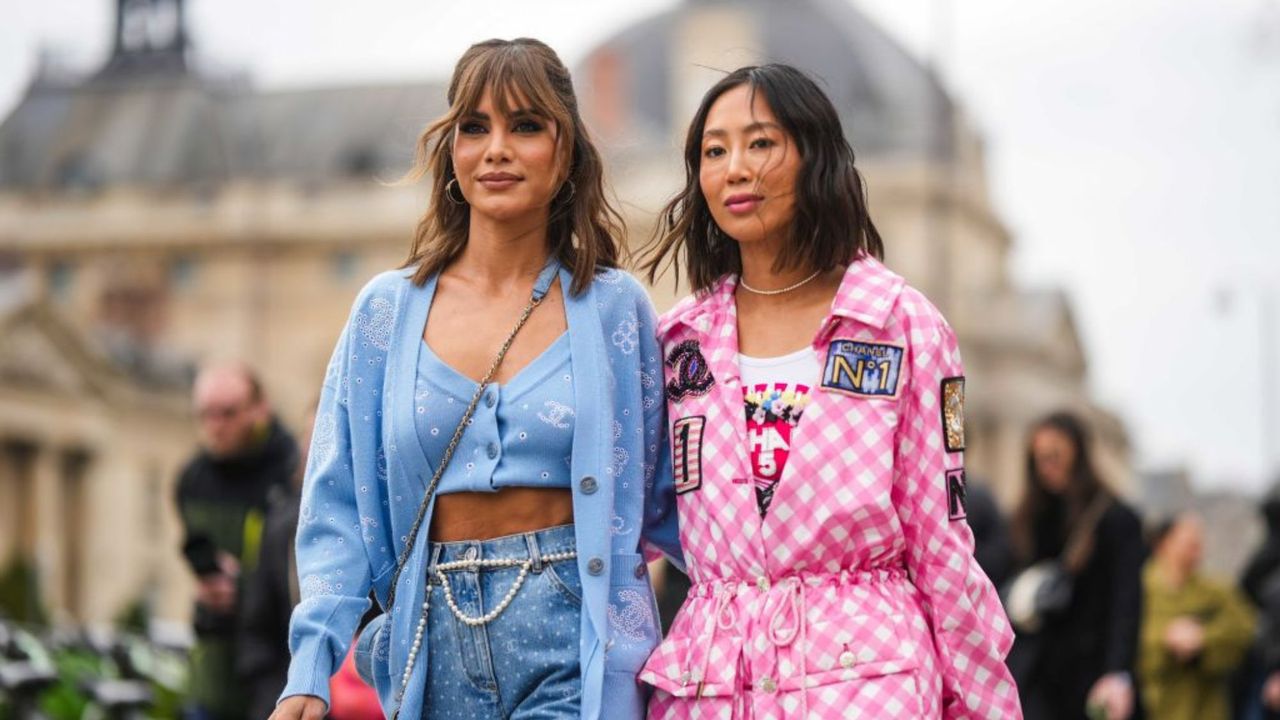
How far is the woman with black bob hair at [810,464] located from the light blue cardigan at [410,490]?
101 millimetres

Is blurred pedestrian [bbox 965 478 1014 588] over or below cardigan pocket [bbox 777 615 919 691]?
over

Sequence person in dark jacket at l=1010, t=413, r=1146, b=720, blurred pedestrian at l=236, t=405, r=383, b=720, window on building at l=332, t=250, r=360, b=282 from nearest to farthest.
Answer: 1. blurred pedestrian at l=236, t=405, r=383, b=720
2. person in dark jacket at l=1010, t=413, r=1146, b=720
3. window on building at l=332, t=250, r=360, b=282

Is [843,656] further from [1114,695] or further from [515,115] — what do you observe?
[1114,695]

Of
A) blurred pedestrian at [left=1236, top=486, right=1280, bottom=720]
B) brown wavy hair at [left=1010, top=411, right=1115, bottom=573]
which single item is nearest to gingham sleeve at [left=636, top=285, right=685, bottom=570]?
brown wavy hair at [left=1010, top=411, right=1115, bottom=573]

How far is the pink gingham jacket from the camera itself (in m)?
4.93

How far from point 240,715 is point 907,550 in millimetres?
4661

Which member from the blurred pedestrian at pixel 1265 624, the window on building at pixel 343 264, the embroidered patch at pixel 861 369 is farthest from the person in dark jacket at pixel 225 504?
the window on building at pixel 343 264

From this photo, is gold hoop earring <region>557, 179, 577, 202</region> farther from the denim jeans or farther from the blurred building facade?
the blurred building facade

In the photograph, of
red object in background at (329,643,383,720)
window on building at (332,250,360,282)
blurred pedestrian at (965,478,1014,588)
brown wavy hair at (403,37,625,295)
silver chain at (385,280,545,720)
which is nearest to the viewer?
silver chain at (385,280,545,720)

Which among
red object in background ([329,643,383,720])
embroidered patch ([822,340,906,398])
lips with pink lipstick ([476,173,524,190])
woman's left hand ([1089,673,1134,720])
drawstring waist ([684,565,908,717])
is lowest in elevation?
woman's left hand ([1089,673,1134,720])

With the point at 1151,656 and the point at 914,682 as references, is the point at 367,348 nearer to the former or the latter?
the point at 914,682

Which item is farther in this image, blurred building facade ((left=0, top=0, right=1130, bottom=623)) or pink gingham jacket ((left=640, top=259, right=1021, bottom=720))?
blurred building facade ((left=0, top=0, right=1130, bottom=623))

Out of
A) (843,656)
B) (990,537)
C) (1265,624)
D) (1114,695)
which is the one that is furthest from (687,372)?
(1265,624)

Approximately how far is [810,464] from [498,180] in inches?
32.1
